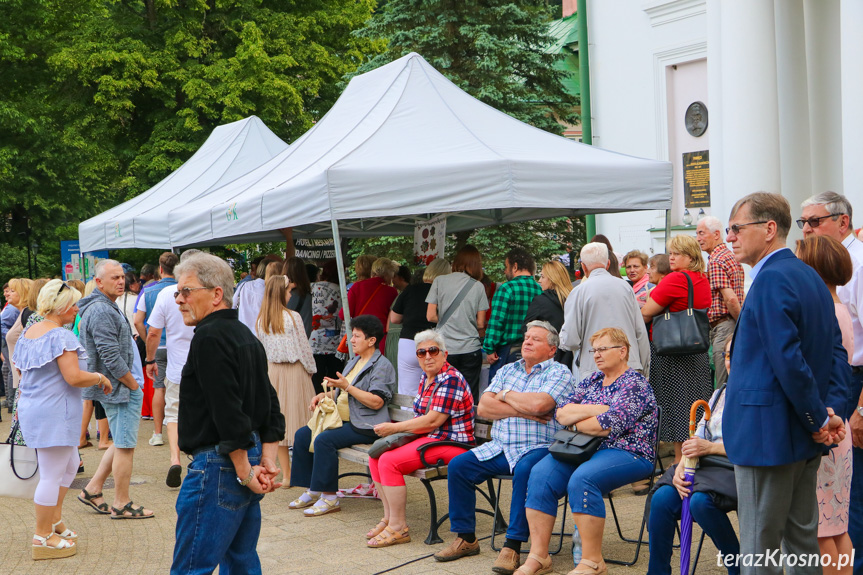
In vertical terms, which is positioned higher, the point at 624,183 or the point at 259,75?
the point at 259,75

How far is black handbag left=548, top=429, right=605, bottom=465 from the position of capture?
541 cm

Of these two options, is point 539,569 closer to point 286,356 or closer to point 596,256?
point 596,256

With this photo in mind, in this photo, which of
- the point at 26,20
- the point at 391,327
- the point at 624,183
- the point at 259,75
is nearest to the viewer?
the point at 624,183

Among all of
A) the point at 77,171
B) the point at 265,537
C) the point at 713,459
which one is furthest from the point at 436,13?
the point at 713,459

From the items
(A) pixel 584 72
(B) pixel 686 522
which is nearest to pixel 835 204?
(B) pixel 686 522

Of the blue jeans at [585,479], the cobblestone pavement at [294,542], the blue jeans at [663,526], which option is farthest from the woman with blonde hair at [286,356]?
the blue jeans at [663,526]

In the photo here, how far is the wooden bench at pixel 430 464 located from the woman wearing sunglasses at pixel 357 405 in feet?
0.24

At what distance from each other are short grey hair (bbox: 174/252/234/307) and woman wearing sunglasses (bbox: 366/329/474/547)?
7.93ft

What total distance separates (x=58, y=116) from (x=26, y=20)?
9.07 feet

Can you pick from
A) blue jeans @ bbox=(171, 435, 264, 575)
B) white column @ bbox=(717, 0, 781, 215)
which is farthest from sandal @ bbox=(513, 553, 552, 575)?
white column @ bbox=(717, 0, 781, 215)

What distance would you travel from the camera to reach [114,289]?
7426 mm

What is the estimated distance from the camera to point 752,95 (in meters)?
11.1

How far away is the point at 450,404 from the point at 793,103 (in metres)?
8.32

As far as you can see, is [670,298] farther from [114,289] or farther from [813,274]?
[114,289]
